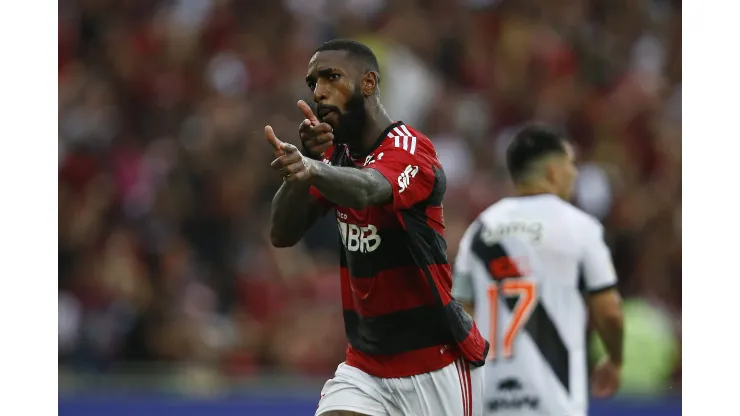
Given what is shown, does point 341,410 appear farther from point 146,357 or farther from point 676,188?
point 676,188

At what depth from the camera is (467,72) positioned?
11.9 metres

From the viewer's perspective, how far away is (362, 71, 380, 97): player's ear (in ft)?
14.8

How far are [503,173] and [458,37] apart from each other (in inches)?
81.2

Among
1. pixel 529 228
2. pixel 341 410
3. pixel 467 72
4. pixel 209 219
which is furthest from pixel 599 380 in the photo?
pixel 467 72

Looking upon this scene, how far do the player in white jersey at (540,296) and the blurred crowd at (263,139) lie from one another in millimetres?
3430

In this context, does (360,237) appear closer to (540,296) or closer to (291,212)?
(291,212)

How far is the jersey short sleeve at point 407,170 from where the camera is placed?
4.27m

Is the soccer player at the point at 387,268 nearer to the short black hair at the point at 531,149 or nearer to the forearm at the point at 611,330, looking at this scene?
the forearm at the point at 611,330

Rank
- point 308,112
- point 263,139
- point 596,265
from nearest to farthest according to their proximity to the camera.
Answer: point 308,112 → point 596,265 → point 263,139

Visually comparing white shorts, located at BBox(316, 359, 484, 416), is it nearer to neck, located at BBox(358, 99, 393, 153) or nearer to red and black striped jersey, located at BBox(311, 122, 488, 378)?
red and black striped jersey, located at BBox(311, 122, 488, 378)

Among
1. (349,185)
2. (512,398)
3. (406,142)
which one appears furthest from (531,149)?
(349,185)

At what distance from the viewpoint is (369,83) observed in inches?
178

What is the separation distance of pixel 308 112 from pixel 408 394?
127cm

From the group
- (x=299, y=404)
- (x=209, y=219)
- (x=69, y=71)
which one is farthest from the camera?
(x=69, y=71)
